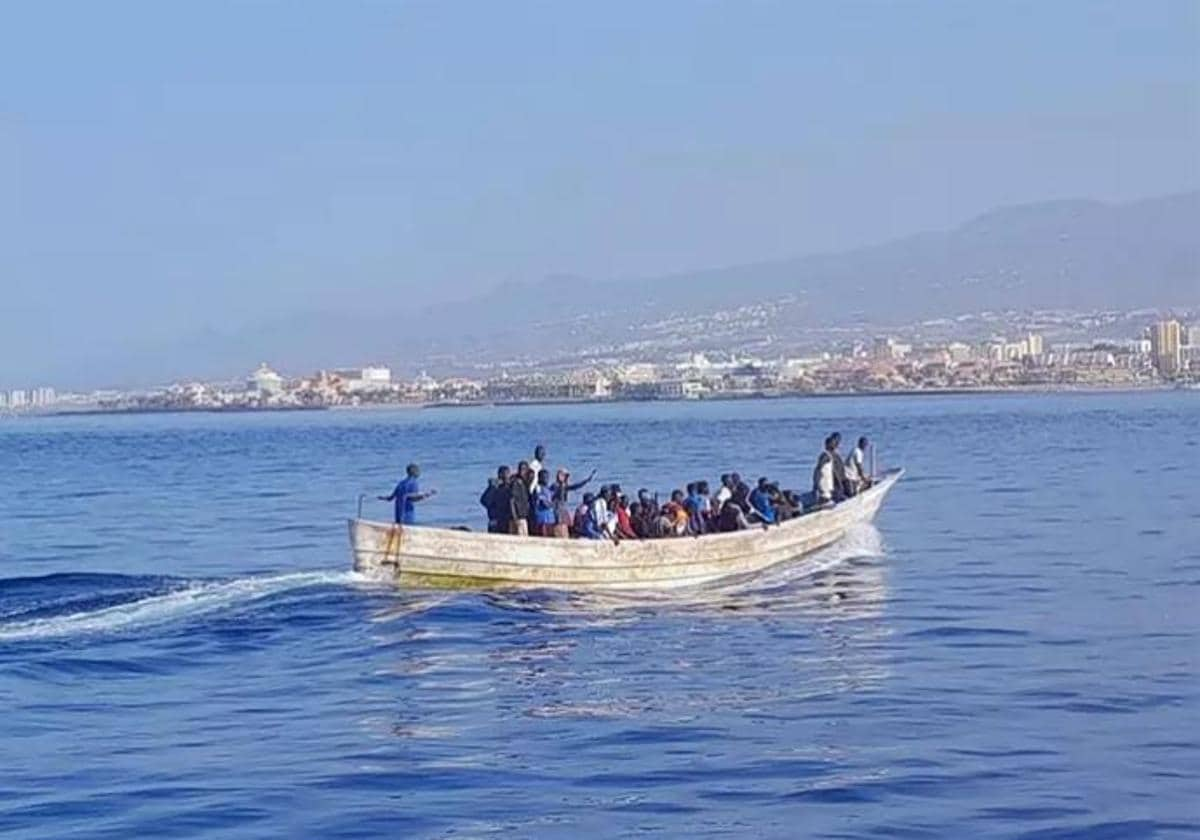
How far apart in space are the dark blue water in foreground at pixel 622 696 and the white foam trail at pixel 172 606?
11cm

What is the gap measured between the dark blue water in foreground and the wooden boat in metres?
0.48

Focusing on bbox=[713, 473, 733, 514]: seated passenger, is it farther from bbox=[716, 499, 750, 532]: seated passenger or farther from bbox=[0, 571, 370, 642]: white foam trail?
bbox=[0, 571, 370, 642]: white foam trail

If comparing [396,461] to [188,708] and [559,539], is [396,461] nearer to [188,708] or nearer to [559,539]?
[559,539]

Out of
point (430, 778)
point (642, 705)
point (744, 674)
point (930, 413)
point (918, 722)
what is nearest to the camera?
point (430, 778)

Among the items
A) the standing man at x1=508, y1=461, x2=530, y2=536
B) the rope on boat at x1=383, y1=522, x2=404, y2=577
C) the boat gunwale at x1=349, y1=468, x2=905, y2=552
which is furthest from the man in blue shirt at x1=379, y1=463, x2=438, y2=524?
the standing man at x1=508, y1=461, x2=530, y2=536

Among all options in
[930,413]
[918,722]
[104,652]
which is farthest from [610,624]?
[930,413]

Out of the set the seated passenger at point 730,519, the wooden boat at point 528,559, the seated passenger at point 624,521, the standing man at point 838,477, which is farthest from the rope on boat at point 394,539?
the standing man at point 838,477

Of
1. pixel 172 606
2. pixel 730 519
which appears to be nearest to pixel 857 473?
pixel 730 519

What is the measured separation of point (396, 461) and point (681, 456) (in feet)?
53.3

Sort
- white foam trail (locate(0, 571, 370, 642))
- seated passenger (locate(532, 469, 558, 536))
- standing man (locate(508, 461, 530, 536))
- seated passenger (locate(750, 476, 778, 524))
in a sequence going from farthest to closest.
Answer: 1. seated passenger (locate(750, 476, 778, 524))
2. seated passenger (locate(532, 469, 558, 536))
3. standing man (locate(508, 461, 530, 536))
4. white foam trail (locate(0, 571, 370, 642))

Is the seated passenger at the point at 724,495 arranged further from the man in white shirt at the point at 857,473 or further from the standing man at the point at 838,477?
the man in white shirt at the point at 857,473

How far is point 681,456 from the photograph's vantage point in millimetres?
100000

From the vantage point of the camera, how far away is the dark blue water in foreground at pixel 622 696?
18422mm

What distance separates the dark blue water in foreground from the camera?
18.4 m
